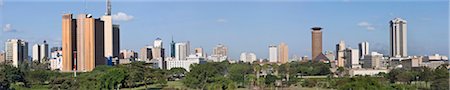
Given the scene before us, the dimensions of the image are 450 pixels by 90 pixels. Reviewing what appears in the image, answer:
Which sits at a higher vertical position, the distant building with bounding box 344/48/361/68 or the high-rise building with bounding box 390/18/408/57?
the high-rise building with bounding box 390/18/408/57

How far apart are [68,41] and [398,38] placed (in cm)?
860

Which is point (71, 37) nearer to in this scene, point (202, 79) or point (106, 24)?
point (106, 24)

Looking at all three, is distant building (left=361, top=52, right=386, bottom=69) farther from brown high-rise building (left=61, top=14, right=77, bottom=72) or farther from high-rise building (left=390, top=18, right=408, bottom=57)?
brown high-rise building (left=61, top=14, right=77, bottom=72)

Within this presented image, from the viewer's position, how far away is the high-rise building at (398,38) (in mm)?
14561

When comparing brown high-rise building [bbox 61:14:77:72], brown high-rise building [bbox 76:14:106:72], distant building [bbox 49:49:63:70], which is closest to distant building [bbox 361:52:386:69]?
brown high-rise building [bbox 76:14:106:72]

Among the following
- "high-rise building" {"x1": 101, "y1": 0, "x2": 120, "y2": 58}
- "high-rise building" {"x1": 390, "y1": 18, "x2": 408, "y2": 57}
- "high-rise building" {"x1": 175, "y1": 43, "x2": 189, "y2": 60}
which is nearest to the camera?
"high-rise building" {"x1": 390, "y1": 18, "x2": 408, "y2": 57}

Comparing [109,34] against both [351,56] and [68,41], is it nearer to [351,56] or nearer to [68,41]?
[68,41]

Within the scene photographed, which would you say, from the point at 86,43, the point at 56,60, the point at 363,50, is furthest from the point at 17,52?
the point at 363,50

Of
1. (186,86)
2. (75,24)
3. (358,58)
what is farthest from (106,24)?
(186,86)

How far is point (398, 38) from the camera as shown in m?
16.2

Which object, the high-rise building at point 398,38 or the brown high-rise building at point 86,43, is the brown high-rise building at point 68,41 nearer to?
the brown high-rise building at point 86,43

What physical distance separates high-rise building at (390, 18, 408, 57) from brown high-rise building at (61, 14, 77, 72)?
767 cm

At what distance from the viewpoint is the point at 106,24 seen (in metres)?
18.0

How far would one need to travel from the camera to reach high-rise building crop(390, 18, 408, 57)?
14.6 metres
